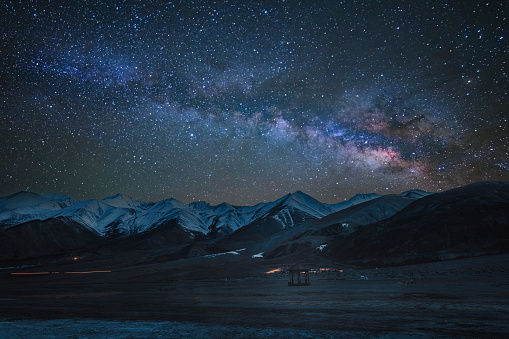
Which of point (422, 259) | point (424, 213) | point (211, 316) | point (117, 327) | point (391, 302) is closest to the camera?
point (117, 327)

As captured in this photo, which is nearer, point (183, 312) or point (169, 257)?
point (183, 312)

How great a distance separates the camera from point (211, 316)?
21938 mm

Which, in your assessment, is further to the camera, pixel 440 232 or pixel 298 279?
pixel 440 232

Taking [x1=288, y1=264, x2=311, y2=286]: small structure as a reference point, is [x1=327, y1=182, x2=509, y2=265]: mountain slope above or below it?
above

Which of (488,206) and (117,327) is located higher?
→ (488,206)

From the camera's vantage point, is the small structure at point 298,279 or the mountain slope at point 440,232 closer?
the small structure at point 298,279

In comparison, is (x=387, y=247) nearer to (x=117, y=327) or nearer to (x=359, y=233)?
(x=359, y=233)

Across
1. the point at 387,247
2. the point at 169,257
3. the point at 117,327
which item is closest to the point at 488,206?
the point at 387,247

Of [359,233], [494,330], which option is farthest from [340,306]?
[359,233]

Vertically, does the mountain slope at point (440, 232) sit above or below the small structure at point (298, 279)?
above

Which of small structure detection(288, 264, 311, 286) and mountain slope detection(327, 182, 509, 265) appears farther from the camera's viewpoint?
mountain slope detection(327, 182, 509, 265)

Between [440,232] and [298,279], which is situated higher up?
[440,232]

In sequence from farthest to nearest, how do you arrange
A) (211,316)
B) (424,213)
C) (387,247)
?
(424,213), (387,247), (211,316)

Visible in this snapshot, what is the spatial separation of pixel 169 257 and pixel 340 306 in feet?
505
